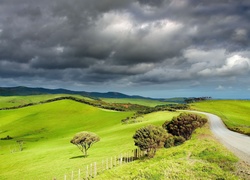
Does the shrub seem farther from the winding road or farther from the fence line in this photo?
the fence line

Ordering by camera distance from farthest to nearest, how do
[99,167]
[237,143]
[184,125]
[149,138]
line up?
[184,125], [237,143], [149,138], [99,167]

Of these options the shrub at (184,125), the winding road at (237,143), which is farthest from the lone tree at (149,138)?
the shrub at (184,125)

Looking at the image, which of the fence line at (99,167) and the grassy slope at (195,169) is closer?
the grassy slope at (195,169)

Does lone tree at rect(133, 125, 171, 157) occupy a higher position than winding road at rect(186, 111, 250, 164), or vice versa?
lone tree at rect(133, 125, 171, 157)

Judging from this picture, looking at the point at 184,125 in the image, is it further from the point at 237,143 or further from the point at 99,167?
the point at 99,167

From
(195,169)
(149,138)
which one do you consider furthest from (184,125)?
(195,169)

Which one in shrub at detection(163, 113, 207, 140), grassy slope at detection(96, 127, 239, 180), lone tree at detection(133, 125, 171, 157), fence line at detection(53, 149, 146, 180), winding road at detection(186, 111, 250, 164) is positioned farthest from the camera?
shrub at detection(163, 113, 207, 140)

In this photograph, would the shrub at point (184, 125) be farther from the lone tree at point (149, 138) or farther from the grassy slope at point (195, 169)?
the grassy slope at point (195, 169)

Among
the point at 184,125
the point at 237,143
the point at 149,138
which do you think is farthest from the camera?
the point at 184,125

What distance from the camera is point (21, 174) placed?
2378 inches

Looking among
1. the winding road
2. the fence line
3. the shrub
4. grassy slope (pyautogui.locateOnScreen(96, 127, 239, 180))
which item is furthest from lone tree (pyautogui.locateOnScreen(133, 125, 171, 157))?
the shrub

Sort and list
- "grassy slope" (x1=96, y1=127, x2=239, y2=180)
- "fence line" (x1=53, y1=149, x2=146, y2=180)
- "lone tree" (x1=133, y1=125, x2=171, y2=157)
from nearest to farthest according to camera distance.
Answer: "grassy slope" (x1=96, y1=127, x2=239, y2=180) < "fence line" (x1=53, y1=149, x2=146, y2=180) < "lone tree" (x1=133, y1=125, x2=171, y2=157)

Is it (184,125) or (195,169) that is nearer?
(195,169)

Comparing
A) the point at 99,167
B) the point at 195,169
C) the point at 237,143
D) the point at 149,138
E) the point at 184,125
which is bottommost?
the point at 99,167
